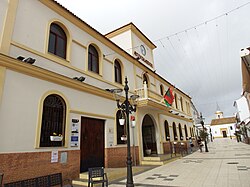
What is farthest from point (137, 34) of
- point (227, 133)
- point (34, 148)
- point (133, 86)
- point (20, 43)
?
point (227, 133)

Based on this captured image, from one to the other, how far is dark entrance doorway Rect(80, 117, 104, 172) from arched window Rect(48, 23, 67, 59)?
3.44 meters

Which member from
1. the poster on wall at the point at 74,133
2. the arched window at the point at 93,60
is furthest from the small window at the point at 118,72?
the poster on wall at the point at 74,133

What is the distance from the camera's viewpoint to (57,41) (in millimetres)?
8562

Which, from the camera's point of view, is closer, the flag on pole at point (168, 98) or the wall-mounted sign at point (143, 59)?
the flag on pole at point (168, 98)

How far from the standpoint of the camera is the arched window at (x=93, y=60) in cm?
1030

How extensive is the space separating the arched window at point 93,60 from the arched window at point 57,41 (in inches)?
71.0

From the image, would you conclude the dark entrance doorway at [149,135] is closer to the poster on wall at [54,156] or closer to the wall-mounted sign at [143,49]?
the wall-mounted sign at [143,49]

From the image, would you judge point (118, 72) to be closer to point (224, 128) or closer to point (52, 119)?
point (52, 119)

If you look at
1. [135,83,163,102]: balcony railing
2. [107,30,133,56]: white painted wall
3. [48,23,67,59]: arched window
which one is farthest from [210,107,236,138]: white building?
[48,23,67,59]: arched window

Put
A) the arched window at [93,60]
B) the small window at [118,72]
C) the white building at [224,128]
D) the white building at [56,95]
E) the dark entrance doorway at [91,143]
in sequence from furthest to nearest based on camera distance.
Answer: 1. the white building at [224,128]
2. the small window at [118,72]
3. the arched window at [93,60]
4. the dark entrance doorway at [91,143]
5. the white building at [56,95]

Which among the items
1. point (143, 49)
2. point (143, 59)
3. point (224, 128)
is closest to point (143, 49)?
point (143, 49)

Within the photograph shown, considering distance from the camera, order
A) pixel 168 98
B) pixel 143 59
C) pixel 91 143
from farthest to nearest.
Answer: pixel 143 59
pixel 168 98
pixel 91 143

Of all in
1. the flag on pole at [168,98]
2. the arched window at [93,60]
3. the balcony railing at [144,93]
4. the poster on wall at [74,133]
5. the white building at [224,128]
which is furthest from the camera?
the white building at [224,128]

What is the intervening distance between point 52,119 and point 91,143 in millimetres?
2626
